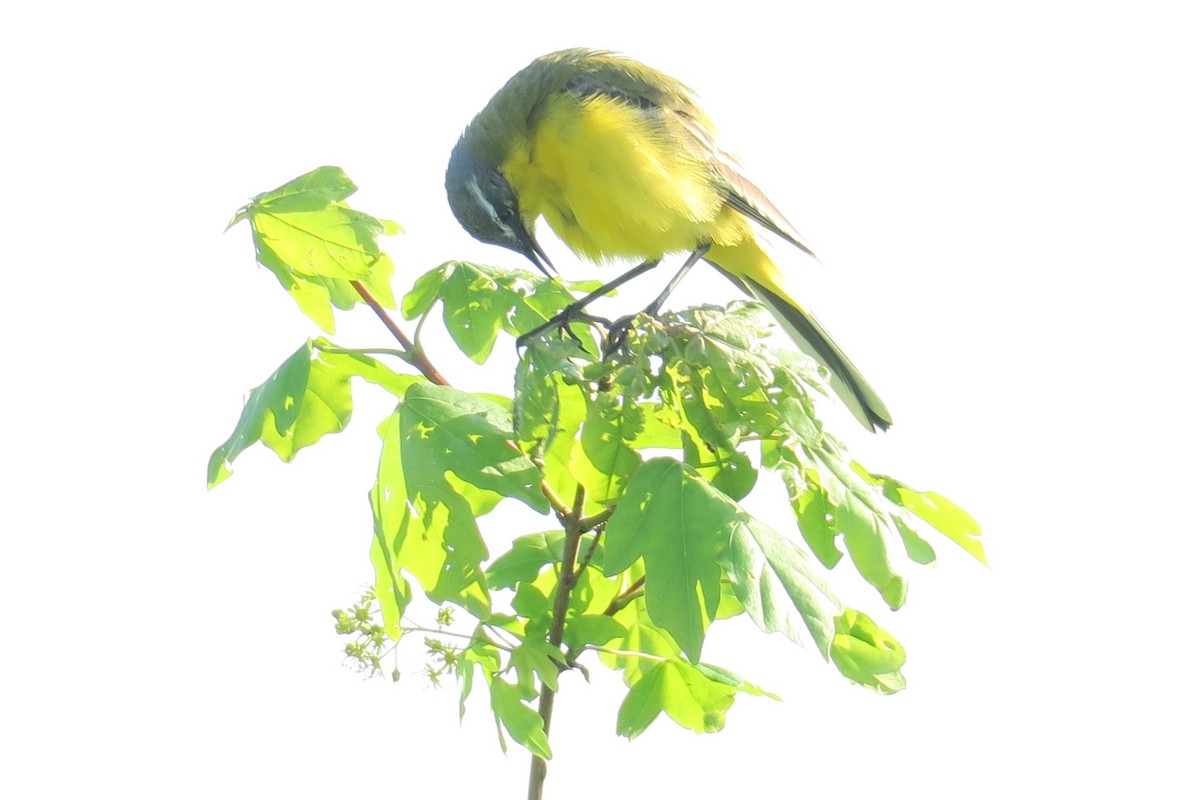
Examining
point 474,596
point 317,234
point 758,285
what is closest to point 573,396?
point 474,596

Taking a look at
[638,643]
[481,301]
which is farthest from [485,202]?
[638,643]

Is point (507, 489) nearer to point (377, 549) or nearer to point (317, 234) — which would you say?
point (377, 549)

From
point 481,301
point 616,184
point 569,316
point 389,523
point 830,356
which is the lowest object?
point 389,523

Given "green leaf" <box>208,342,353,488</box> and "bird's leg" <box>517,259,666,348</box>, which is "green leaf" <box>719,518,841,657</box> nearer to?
"bird's leg" <box>517,259,666,348</box>

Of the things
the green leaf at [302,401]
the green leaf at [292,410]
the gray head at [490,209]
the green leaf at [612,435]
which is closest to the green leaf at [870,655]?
the green leaf at [612,435]

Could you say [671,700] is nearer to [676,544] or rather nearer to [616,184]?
[676,544]

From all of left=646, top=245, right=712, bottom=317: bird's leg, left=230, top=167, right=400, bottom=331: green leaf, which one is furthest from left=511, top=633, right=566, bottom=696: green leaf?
left=646, top=245, right=712, bottom=317: bird's leg

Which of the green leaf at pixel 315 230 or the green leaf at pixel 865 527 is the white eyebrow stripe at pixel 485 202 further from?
the green leaf at pixel 865 527
